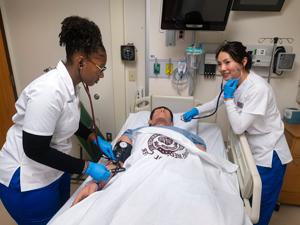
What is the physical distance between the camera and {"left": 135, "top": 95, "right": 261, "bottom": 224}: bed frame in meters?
1.14

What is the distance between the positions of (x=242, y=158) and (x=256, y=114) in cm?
28

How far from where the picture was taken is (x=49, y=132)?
3.35ft

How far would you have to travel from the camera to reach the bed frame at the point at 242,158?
1142 mm

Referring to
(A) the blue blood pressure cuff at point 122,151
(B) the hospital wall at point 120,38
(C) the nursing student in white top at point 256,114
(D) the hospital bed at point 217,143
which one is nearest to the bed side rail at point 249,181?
(D) the hospital bed at point 217,143

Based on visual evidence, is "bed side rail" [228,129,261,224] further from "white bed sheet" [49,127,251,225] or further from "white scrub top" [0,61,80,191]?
"white scrub top" [0,61,80,191]

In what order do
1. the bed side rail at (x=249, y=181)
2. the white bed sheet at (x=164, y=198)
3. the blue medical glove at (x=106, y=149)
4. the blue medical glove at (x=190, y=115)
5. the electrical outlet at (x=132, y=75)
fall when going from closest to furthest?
1. the white bed sheet at (x=164, y=198)
2. the bed side rail at (x=249, y=181)
3. the blue medical glove at (x=106, y=149)
4. the blue medical glove at (x=190, y=115)
5. the electrical outlet at (x=132, y=75)

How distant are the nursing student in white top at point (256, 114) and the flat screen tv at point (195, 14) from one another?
410 millimetres

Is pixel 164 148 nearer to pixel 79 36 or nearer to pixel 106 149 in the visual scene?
pixel 106 149

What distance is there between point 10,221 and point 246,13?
2.66 m

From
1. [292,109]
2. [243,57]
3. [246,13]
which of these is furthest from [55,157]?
[292,109]

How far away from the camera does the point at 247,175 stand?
1.23 metres

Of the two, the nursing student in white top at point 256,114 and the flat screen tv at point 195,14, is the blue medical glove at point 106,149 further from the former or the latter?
the flat screen tv at point 195,14

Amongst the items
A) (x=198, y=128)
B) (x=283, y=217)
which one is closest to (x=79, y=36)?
(x=198, y=128)

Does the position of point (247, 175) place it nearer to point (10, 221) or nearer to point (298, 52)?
point (298, 52)
